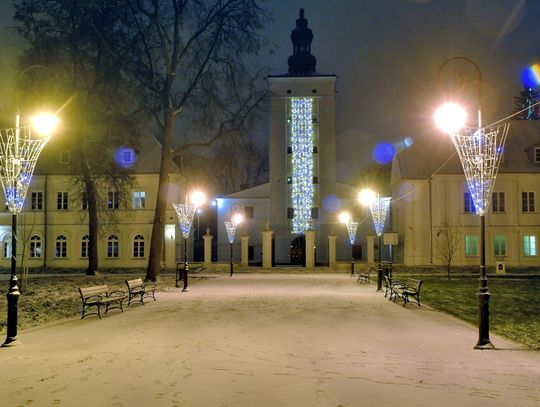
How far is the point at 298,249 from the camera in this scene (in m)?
53.0

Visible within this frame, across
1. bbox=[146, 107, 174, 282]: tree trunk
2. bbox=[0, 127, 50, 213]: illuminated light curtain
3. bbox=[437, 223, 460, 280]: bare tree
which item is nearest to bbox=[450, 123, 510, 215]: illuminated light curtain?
bbox=[0, 127, 50, 213]: illuminated light curtain

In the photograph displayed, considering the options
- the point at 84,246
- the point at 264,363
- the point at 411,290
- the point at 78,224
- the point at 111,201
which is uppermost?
the point at 111,201

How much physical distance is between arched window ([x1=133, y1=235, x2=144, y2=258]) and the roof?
71.2 ft

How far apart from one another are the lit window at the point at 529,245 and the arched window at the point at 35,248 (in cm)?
3848

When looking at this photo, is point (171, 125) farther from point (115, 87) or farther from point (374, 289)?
point (374, 289)

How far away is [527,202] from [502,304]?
28.1m

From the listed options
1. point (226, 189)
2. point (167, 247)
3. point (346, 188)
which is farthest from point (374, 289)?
point (226, 189)

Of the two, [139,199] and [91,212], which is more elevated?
[139,199]

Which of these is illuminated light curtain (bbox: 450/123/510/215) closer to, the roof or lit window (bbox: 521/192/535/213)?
the roof

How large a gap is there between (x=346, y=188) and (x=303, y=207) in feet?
14.7

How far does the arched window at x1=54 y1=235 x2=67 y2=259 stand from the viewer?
46.7 m

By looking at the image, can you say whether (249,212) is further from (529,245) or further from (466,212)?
(529,245)

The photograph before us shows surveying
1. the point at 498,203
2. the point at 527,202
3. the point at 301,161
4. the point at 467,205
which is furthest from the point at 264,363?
the point at 301,161

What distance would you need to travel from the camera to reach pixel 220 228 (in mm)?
53000
